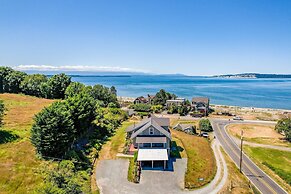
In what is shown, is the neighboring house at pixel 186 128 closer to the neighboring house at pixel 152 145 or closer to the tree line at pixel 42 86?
the neighboring house at pixel 152 145

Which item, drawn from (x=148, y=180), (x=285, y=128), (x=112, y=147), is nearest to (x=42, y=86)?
(x=112, y=147)

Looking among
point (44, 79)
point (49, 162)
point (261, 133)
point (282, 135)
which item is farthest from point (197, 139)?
point (44, 79)

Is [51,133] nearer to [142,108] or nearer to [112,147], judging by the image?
[112,147]

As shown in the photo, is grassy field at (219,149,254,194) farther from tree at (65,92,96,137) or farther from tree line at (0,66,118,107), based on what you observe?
tree line at (0,66,118,107)

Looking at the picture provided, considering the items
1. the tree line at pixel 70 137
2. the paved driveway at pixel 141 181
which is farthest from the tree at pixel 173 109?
the paved driveway at pixel 141 181

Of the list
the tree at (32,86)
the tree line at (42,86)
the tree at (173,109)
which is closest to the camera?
the tree at (173,109)

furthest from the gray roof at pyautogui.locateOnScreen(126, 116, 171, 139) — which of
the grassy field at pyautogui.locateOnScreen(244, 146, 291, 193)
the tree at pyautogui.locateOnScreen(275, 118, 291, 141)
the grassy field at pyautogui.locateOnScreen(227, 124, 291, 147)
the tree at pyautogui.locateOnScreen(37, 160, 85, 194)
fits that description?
the tree at pyautogui.locateOnScreen(275, 118, 291, 141)

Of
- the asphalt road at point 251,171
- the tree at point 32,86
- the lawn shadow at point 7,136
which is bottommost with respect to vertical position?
the asphalt road at point 251,171
